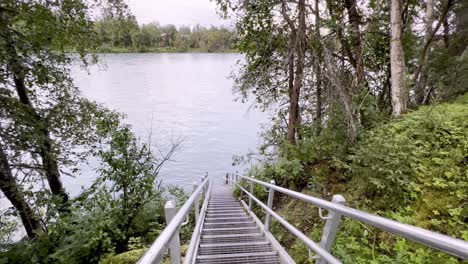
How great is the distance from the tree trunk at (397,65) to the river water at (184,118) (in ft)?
16.4

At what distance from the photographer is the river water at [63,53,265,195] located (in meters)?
20.6

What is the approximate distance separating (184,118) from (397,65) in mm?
26272

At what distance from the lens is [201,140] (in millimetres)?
25391

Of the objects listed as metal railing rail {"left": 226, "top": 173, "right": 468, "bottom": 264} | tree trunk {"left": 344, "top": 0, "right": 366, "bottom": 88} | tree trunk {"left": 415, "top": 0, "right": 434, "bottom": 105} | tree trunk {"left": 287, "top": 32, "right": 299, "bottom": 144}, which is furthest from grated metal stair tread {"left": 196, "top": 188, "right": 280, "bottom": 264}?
tree trunk {"left": 415, "top": 0, "right": 434, "bottom": 105}

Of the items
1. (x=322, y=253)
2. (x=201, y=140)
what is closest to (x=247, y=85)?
(x=322, y=253)

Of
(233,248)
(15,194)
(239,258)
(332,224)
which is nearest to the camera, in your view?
(332,224)

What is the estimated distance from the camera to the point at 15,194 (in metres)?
5.55

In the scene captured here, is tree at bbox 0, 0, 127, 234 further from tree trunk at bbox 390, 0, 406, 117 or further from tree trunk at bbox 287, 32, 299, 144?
tree trunk at bbox 390, 0, 406, 117

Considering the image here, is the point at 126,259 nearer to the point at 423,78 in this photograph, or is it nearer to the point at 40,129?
the point at 40,129

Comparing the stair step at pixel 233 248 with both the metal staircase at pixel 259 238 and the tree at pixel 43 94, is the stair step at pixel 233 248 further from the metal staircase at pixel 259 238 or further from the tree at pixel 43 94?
the tree at pixel 43 94

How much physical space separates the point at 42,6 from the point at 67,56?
1.54 m

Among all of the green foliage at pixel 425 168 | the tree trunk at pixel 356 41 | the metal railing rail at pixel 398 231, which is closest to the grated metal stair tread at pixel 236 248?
the metal railing rail at pixel 398 231

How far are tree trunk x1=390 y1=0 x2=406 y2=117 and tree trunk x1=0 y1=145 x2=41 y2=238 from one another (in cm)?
743

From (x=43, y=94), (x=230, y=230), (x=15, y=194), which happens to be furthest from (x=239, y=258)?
(x=43, y=94)
